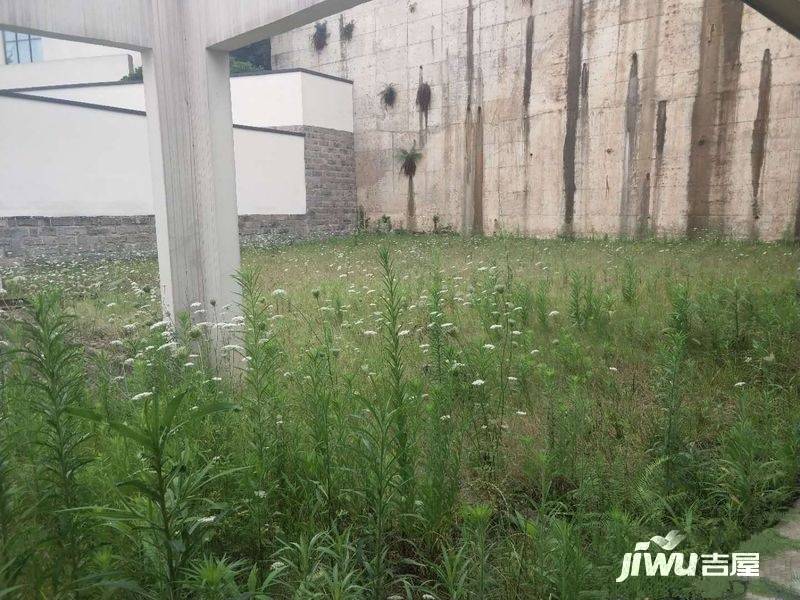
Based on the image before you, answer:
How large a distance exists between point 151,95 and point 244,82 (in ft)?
49.3

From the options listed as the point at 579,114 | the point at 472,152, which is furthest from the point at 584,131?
the point at 472,152

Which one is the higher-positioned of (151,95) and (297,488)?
(151,95)

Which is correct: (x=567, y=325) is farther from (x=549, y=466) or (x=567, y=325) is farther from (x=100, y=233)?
(x=100, y=233)

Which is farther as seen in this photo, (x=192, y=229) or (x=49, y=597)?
(x=192, y=229)

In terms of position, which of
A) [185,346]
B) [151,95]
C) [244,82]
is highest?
[244,82]

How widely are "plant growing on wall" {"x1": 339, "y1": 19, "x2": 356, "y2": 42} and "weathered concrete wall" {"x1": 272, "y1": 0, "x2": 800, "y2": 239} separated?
0.38 feet

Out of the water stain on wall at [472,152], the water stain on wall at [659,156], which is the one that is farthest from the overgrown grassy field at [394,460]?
the water stain on wall at [472,152]

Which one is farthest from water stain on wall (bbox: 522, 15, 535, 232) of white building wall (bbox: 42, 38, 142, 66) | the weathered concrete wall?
white building wall (bbox: 42, 38, 142, 66)

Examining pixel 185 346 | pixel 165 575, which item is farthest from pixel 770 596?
pixel 185 346

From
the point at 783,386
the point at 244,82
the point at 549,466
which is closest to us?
the point at 549,466

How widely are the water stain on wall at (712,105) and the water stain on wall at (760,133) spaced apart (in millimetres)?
504

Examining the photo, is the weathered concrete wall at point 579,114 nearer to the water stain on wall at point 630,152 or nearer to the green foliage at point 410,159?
the water stain on wall at point 630,152

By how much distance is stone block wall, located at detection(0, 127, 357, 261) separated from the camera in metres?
12.0

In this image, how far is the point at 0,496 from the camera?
1.65m
